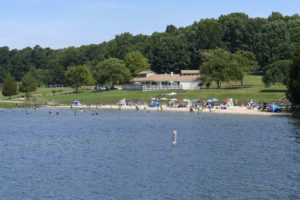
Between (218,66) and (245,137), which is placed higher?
(218,66)

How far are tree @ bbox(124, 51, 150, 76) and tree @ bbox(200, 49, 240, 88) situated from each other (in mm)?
37227

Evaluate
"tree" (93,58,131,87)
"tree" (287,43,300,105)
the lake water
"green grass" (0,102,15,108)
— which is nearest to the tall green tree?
"tree" (93,58,131,87)

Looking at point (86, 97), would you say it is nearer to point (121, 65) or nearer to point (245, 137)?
point (121, 65)

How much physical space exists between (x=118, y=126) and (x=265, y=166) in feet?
139

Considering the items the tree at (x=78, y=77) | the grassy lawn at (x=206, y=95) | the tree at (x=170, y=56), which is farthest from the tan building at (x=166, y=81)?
the tree at (x=170, y=56)

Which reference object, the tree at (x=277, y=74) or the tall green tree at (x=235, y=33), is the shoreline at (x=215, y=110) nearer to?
the tree at (x=277, y=74)

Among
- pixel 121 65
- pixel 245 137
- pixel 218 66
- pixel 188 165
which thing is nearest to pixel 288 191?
pixel 188 165

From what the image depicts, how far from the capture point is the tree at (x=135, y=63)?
582 ft

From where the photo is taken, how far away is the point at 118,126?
8381 centimetres

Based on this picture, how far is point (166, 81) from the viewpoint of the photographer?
154750 millimetres

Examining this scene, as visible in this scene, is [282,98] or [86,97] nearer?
[282,98]

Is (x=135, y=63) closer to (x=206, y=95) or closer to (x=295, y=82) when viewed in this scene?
(x=206, y=95)

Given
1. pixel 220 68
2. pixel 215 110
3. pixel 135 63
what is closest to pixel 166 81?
pixel 220 68

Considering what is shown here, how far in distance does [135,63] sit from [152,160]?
5242 inches
